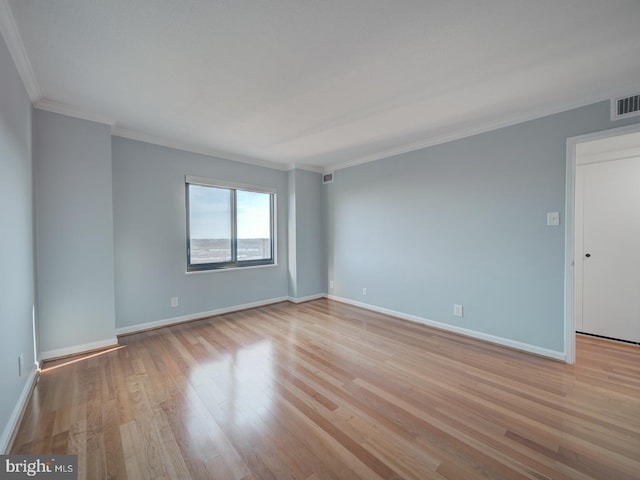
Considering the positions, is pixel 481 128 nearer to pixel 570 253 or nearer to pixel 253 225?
pixel 570 253

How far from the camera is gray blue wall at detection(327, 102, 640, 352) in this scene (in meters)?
2.65

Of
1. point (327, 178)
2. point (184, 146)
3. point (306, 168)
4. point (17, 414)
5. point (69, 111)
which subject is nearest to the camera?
point (17, 414)

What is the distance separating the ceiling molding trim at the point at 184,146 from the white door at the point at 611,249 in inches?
176

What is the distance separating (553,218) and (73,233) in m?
4.93

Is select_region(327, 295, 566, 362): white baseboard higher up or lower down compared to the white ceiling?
lower down

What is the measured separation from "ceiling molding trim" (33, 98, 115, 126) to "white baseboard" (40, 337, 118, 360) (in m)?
2.42

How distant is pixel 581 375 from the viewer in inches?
91.2

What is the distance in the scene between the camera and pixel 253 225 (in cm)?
458

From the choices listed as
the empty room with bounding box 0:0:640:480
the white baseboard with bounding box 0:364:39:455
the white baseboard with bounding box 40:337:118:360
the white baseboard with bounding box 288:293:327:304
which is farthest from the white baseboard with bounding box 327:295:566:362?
the white baseboard with bounding box 0:364:39:455

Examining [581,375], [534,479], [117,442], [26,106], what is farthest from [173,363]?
[581,375]

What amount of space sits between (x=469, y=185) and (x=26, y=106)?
→ 4.48 meters

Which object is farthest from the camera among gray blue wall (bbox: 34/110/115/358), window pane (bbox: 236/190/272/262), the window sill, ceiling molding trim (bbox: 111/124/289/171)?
window pane (bbox: 236/190/272/262)

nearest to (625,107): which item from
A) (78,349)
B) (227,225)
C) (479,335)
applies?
A: (479,335)

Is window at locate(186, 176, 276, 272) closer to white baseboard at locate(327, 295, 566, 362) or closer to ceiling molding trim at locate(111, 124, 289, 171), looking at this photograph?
ceiling molding trim at locate(111, 124, 289, 171)
